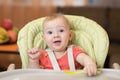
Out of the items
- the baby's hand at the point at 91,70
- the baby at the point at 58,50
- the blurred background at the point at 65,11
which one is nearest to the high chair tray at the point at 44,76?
the baby's hand at the point at 91,70

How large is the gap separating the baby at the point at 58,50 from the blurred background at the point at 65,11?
1451 millimetres

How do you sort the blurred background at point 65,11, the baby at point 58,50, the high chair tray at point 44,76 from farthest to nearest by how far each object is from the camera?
1. the blurred background at point 65,11
2. the baby at point 58,50
3. the high chair tray at point 44,76

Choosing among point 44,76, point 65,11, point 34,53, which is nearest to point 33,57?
point 34,53

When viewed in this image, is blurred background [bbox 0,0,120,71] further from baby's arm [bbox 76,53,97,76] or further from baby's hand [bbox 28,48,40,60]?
baby's hand [bbox 28,48,40,60]

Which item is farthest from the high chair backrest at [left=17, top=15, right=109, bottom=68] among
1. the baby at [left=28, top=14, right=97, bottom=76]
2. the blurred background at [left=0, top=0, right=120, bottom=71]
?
the blurred background at [left=0, top=0, right=120, bottom=71]

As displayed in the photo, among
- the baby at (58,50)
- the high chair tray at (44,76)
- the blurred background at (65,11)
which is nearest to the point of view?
the high chair tray at (44,76)

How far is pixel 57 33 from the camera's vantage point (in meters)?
1.34

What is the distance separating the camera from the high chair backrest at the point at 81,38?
4.64 ft

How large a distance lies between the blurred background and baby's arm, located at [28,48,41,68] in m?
1.56

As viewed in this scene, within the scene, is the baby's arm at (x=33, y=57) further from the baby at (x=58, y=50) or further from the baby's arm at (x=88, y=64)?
the baby's arm at (x=88, y=64)

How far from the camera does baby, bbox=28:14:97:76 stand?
4.40 feet

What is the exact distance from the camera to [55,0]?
3.20 metres

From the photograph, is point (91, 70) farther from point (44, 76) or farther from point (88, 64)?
point (44, 76)

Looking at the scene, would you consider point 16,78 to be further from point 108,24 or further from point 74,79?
point 108,24
